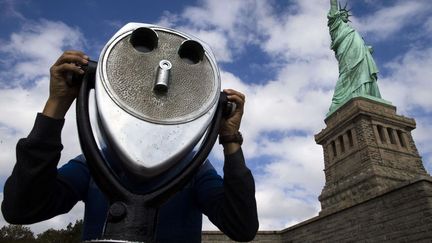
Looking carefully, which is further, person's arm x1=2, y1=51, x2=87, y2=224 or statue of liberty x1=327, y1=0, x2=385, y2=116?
statue of liberty x1=327, y1=0, x2=385, y2=116

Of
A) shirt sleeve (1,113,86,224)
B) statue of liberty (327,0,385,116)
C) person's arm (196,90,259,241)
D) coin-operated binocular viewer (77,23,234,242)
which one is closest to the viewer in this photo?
coin-operated binocular viewer (77,23,234,242)

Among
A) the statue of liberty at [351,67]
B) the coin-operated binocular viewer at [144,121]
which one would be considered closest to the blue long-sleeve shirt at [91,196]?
the coin-operated binocular viewer at [144,121]

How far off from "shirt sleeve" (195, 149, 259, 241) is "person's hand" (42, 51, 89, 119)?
18.0 inches

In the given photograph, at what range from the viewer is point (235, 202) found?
0.95 m

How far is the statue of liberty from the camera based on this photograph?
784 inches

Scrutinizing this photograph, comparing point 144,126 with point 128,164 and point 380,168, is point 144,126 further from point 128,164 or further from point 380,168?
point 380,168

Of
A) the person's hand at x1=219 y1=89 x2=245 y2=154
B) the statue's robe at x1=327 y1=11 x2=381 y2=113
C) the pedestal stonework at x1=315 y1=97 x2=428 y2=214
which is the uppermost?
the statue's robe at x1=327 y1=11 x2=381 y2=113

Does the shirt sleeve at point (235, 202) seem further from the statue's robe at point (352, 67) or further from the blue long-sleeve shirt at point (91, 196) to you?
the statue's robe at point (352, 67)

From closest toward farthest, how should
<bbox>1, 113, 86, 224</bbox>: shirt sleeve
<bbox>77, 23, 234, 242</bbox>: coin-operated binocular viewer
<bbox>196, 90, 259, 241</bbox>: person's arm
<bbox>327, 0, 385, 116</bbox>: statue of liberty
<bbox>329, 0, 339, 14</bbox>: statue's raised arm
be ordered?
<bbox>77, 23, 234, 242</bbox>: coin-operated binocular viewer
<bbox>1, 113, 86, 224</bbox>: shirt sleeve
<bbox>196, 90, 259, 241</bbox>: person's arm
<bbox>327, 0, 385, 116</bbox>: statue of liberty
<bbox>329, 0, 339, 14</bbox>: statue's raised arm

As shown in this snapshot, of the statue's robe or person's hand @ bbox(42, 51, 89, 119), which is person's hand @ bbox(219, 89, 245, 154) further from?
the statue's robe

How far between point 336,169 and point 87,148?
20.3m

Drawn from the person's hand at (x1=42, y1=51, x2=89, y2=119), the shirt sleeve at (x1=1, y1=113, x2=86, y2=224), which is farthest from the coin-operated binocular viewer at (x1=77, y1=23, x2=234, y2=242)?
the shirt sleeve at (x1=1, y1=113, x2=86, y2=224)

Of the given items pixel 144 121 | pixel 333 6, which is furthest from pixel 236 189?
pixel 333 6

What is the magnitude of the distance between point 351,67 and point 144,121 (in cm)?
2231
